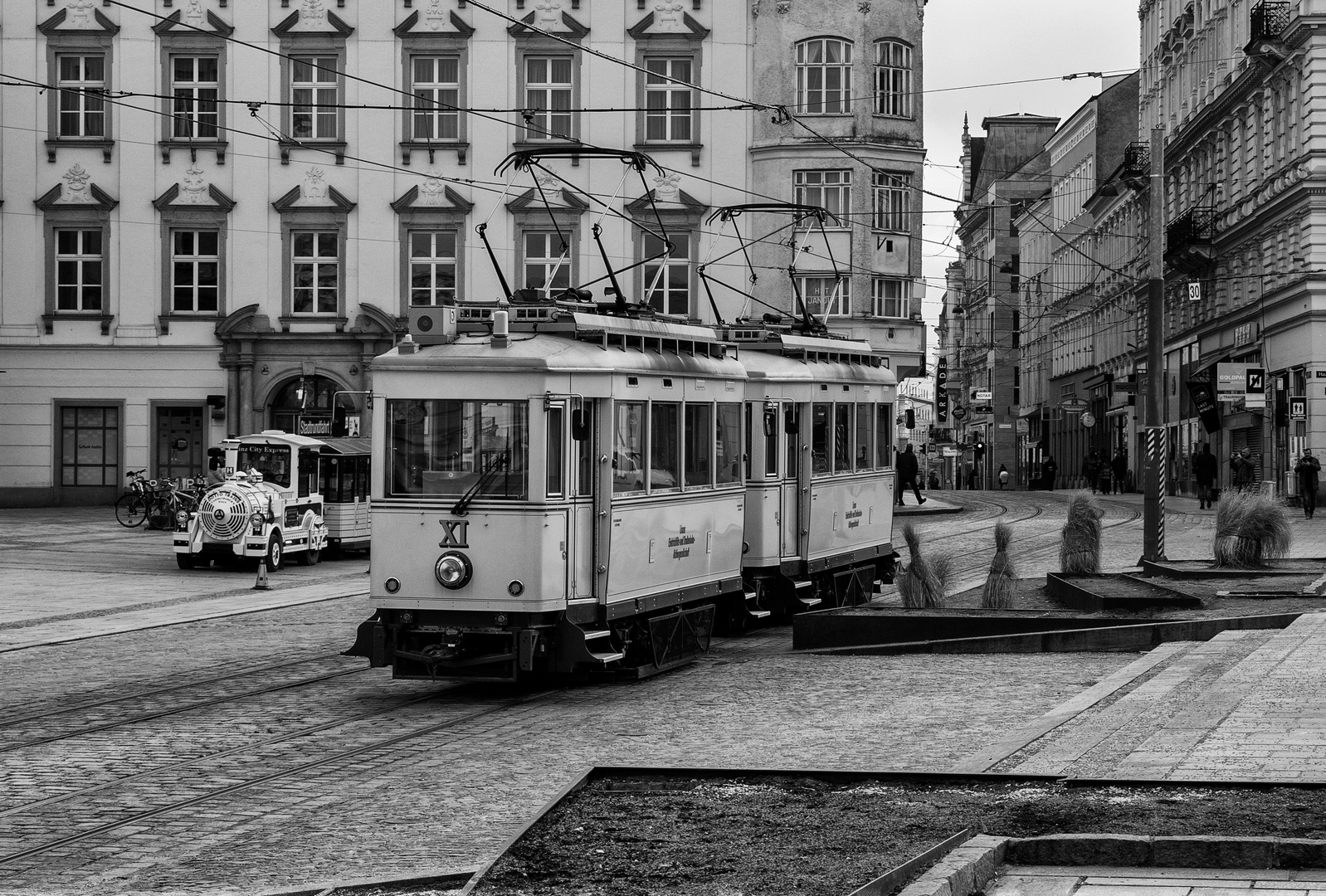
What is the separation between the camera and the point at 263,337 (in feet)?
160

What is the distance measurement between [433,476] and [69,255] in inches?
1478

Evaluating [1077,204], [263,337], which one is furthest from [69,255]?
[1077,204]

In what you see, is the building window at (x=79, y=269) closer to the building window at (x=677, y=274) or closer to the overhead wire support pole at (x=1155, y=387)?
the building window at (x=677, y=274)

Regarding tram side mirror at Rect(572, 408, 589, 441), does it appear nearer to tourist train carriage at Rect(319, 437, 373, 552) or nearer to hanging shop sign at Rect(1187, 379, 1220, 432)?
tourist train carriage at Rect(319, 437, 373, 552)

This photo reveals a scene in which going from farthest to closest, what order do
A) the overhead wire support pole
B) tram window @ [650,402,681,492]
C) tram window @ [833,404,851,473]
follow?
the overhead wire support pole, tram window @ [833,404,851,473], tram window @ [650,402,681,492]

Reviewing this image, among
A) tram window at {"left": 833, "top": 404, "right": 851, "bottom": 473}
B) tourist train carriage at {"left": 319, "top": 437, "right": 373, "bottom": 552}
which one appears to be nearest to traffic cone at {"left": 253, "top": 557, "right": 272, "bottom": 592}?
tourist train carriage at {"left": 319, "top": 437, "right": 373, "bottom": 552}

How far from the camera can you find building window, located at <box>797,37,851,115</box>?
49.5 metres

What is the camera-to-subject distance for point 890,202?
4991 cm

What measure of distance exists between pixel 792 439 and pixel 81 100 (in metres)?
34.0

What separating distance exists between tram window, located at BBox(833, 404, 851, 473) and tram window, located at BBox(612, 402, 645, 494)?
586cm

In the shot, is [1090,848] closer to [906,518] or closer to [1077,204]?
[906,518]

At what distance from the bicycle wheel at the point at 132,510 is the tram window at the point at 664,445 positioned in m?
27.3

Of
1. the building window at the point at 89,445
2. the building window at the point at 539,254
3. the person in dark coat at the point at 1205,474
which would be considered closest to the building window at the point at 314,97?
the building window at the point at 539,254

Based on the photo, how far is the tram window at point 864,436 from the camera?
2209 centimetres
